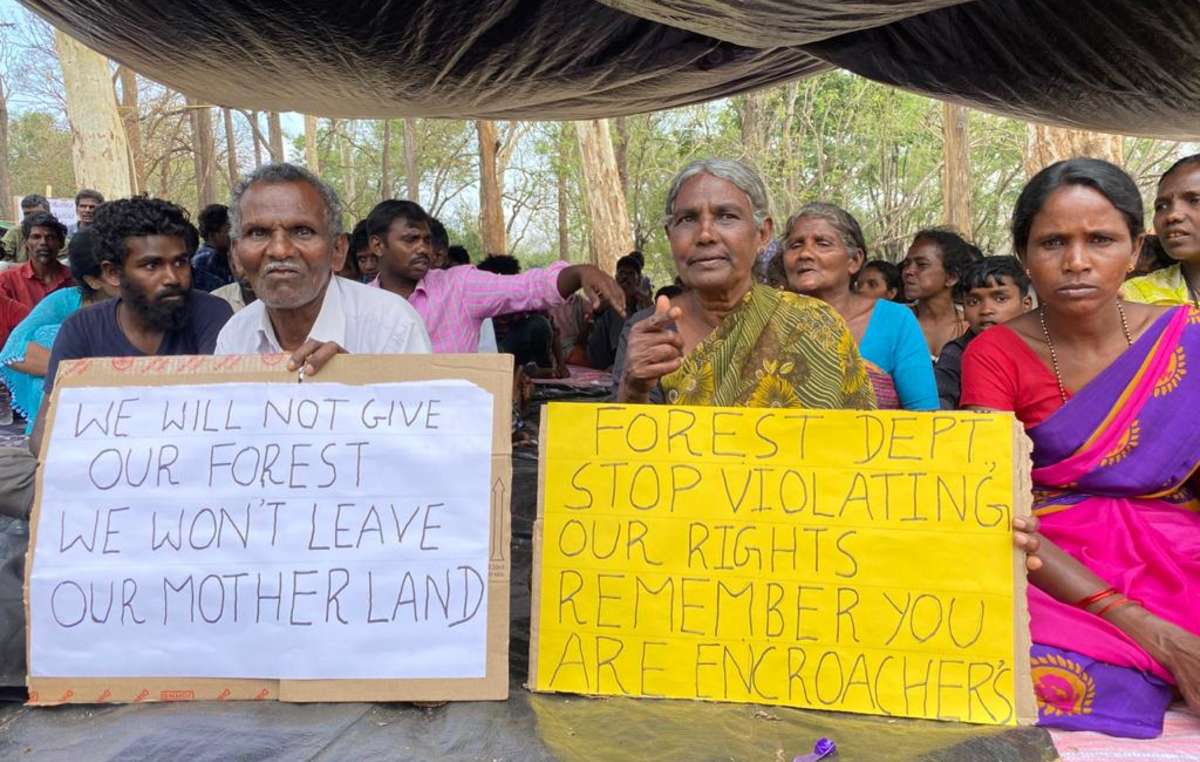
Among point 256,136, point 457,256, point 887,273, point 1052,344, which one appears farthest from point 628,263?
point 256,136

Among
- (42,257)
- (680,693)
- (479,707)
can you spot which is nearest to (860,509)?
(680,693)

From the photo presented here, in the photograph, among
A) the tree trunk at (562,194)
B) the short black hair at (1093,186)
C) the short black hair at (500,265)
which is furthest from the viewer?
the tree trunk at (562,194)

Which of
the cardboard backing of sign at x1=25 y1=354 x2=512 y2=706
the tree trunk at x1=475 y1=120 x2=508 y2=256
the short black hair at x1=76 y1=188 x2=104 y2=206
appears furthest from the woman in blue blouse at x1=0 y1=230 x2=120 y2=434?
the tree trunk at x1=475 y1=120 x2=508 y2=256

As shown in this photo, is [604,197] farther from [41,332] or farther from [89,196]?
[41,332]

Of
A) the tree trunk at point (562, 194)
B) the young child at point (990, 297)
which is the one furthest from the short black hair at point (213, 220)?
the tree trunk at point (562, 194)

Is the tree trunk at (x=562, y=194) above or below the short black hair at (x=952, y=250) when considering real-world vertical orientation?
above

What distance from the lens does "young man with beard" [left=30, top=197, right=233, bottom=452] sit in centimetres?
327

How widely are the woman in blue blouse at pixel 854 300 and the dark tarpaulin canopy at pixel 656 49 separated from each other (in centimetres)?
67

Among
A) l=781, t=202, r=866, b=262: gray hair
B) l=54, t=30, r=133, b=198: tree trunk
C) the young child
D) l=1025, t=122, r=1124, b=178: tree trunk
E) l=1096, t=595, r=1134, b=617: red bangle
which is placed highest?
l=54, t=30, r=133, b=198: tree trunk

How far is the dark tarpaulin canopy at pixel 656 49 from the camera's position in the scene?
3.22 meters

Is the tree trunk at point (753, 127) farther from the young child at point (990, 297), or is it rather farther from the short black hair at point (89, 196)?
the young child at point (990, 297)

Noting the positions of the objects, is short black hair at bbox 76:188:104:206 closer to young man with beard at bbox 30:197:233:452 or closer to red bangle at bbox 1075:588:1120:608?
young man with beard at bbox 30:197:233:452

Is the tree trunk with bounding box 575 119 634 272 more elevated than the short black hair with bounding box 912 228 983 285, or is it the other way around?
the tree trunk with bounding box 575 119 634 272

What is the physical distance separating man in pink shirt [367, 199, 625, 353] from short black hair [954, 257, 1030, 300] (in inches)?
72.4
